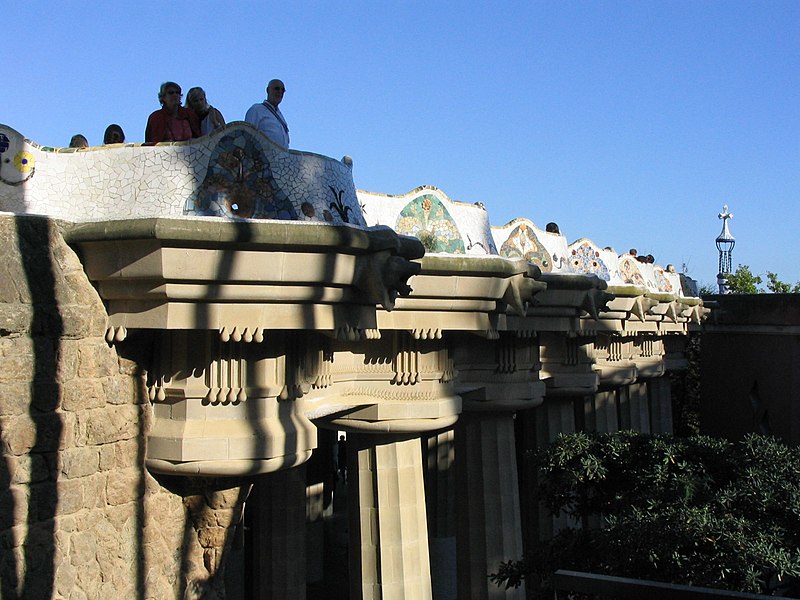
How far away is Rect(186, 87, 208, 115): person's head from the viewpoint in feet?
25.8

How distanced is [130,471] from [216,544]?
3.59ft

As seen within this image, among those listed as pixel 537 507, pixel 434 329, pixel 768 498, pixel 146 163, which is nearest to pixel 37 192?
pixel 146 163

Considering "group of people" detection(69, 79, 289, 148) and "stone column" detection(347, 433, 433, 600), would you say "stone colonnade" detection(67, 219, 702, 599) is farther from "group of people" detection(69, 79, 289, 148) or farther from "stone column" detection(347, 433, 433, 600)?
"group of people" detection(69, 79, 289, 148)

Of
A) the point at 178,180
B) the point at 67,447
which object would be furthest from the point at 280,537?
the point at 178,180

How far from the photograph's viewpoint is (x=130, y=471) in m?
7.11

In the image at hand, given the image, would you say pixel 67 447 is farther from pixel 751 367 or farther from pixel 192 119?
pixel 751 367

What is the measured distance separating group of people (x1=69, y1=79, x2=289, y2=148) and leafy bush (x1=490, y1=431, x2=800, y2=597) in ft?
13.9

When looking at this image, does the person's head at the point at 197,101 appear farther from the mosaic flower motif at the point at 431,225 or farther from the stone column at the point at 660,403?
the stone column at the point at 660,403

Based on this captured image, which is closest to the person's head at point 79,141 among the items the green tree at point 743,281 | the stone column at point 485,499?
the stone column at point 485,499

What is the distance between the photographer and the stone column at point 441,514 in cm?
1512

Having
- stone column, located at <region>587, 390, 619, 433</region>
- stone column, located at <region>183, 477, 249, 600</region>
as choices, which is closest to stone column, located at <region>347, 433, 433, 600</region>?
stone column, located at <region>183, 477, 249, 600</region>

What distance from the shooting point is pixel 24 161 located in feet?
22.9

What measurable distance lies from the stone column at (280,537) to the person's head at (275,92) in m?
5.07

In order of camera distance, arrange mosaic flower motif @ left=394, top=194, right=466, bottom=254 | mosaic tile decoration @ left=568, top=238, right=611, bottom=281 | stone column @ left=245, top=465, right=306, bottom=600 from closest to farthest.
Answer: mosaic flower motif @ left=394, top=194, right=466, bottom=254 → stone column @ left=245, top=465, right=306, bottom=600 → mosaic tile decoration @ left=568, top=238, right=611, bottom=281
